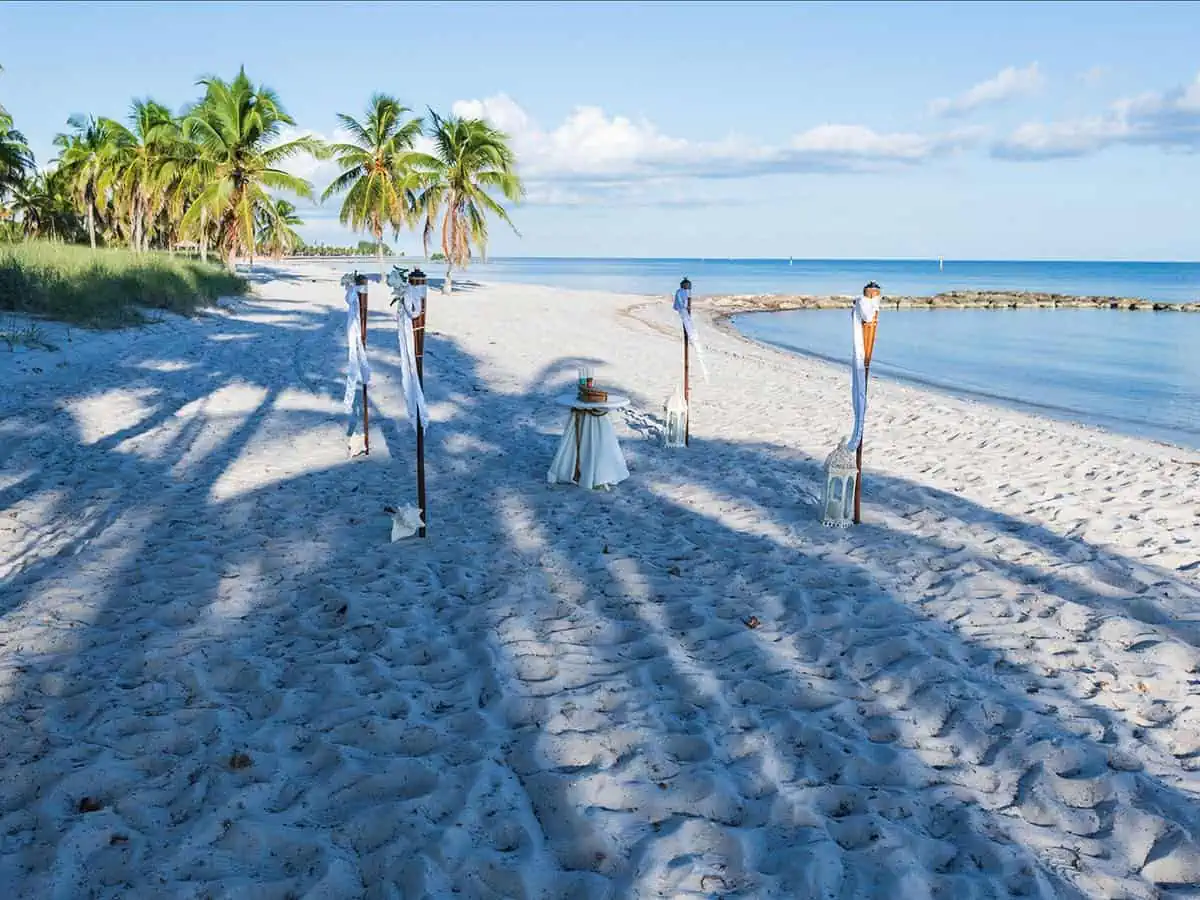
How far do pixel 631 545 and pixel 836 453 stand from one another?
1.56 m

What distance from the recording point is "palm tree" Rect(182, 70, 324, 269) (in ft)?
81.5

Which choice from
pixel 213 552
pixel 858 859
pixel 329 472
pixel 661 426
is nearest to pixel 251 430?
pixel 329 472

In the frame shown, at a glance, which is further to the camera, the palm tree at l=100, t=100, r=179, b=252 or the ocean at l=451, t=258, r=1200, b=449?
the palm tree at l=100, t=100, r=179, b=252

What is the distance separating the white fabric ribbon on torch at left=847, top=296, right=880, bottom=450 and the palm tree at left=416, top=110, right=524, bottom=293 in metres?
24.4

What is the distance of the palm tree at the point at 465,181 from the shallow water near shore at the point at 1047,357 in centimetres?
965

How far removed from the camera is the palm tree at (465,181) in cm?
2844

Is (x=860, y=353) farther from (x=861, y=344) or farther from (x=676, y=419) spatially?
(x=676, y=419)

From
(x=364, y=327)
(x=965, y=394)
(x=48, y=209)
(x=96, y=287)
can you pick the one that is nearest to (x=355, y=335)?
(x=364, y=327)

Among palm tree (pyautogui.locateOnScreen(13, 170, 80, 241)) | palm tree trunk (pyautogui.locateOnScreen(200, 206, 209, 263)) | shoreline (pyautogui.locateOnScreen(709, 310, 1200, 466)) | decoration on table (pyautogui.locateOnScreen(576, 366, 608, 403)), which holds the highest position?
palm tree (pyautogui.locateOnScreen(13, 170, 80, 241))

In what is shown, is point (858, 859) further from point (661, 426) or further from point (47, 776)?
point (661, 426)

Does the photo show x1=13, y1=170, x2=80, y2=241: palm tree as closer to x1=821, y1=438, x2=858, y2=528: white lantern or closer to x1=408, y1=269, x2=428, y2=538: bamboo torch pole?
x1=408, y1=269, x2=428, y2=538: bamboo torch pole

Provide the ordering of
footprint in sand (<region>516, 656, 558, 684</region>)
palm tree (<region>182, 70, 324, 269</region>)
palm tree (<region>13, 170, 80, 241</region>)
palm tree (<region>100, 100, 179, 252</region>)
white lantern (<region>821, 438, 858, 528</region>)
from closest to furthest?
1. footprint in sand (<region>516, 656, 558, 684</region>)
2. white lantern (<region>821, 438, 858, 528</region>)
3. palm tree (<region>182, 70, 324, 269</region>)
4. palm tree (<region>100, 100, 179, 252</region>)
5. palm tree (<region>13, 170, 80, 241</region>)

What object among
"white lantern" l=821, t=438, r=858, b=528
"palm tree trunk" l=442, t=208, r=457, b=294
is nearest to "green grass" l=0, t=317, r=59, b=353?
"white lantern" l=821, t=438, r=858, b=528

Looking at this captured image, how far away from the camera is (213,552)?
521 centimetres
